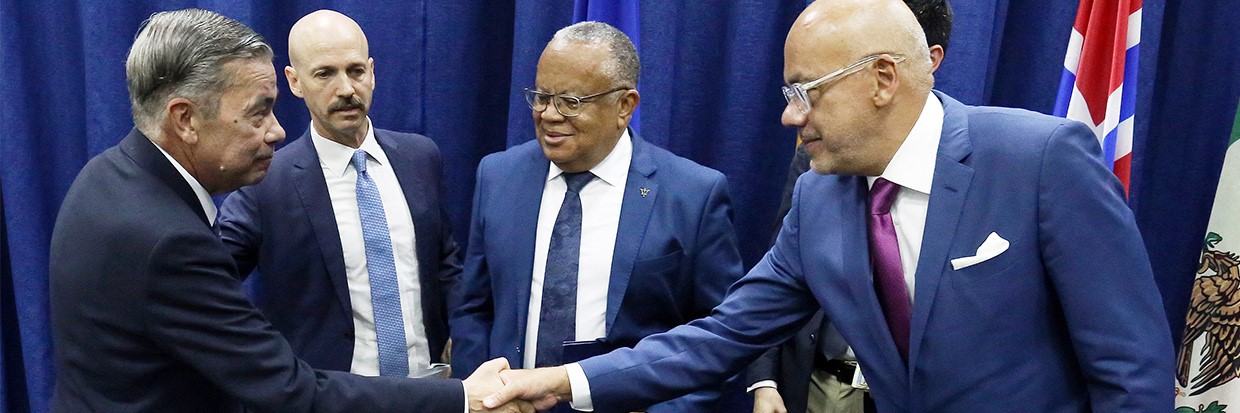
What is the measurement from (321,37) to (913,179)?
5.13 ft

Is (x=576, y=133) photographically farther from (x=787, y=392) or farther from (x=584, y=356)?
(x=787, y=392)

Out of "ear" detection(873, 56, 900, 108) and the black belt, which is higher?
"ear" detection(873, 56, 900, 108)

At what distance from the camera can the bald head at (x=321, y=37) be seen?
2746 mm

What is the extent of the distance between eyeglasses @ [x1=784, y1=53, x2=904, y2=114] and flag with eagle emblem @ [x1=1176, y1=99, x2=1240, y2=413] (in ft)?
6.07

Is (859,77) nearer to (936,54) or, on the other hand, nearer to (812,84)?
(812,84)

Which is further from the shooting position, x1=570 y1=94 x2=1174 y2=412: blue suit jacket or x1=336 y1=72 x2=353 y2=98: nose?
x1=336 y1=72 x2=353 y2=98: nose

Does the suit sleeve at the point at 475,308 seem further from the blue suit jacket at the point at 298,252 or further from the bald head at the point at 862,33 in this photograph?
the bald head at the point at 862,33

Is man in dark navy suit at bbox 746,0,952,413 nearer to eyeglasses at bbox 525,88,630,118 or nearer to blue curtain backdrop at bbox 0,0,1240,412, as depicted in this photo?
eyeglasses at bbox 525,88,630,118

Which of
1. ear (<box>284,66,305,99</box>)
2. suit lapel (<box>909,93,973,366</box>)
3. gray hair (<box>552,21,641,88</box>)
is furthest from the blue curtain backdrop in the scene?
suit lapel (<box>909,93,973,366</box>)

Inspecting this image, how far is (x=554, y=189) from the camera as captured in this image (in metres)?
2.60

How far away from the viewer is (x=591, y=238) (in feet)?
8.25

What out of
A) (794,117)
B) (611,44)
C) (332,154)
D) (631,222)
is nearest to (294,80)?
(332,154)

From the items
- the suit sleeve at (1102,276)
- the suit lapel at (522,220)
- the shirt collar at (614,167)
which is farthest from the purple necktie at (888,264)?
the suit lapel at (522,220)

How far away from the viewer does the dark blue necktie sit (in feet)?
8.11
